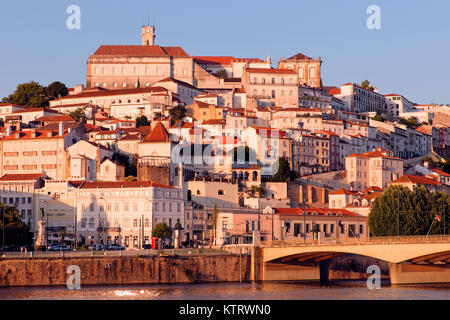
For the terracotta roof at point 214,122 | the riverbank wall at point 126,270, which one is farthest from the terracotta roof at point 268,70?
the riverbank wall at point 126,270

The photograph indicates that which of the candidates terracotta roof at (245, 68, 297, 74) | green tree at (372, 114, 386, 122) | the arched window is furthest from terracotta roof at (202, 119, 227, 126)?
the arched window

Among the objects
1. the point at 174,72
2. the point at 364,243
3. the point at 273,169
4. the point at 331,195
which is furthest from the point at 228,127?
the point at 364,243

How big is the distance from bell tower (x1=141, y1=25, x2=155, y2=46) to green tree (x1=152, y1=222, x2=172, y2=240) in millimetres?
85076

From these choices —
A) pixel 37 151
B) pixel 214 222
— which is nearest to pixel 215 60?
pixel 37 151

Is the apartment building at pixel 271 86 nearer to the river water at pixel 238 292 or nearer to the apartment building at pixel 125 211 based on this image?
the apartment building at pixel 125 211

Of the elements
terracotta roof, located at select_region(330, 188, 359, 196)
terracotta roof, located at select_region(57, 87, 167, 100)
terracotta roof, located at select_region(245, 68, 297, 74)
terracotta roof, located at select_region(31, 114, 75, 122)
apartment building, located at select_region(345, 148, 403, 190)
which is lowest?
terracotta roof, located at select_region(330, 188, 359, 196)

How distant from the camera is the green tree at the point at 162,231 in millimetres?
84812

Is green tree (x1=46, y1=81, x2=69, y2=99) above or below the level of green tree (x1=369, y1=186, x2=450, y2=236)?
above

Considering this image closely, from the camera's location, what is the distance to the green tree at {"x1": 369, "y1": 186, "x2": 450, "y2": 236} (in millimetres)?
84556

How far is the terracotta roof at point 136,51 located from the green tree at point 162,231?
72.1m

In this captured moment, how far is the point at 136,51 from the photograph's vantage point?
156 m

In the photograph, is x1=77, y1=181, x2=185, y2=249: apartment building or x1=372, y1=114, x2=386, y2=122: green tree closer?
x1=77, y1=181, x2=185, y2=249: apartment building

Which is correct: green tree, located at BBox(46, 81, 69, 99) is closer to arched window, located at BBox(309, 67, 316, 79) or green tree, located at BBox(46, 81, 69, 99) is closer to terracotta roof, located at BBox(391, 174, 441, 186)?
arched window, located at BBox(309, 67, 316, 79)

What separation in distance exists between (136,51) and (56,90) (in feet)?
48.6
